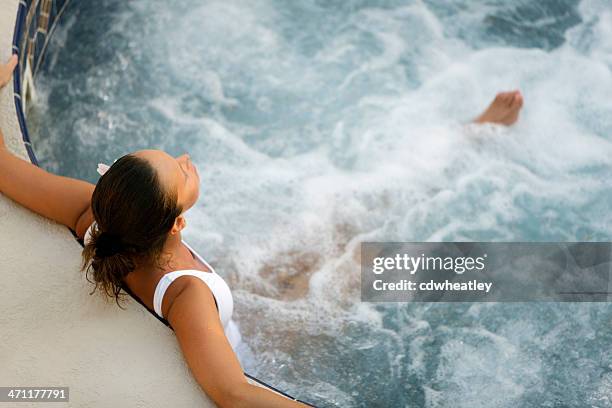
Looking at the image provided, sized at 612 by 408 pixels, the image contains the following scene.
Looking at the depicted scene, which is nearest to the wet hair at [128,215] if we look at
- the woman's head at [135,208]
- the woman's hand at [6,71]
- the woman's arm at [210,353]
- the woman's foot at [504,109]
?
the woman's head at [135,208]

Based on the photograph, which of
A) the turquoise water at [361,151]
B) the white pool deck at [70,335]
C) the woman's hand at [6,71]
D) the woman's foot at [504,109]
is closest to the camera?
the white pool deck at [70,335]

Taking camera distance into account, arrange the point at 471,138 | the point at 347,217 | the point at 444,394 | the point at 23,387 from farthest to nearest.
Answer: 1. the point at 471,138
2. the point at 347,217
3. the point at 444,394
4. the point at 23,387

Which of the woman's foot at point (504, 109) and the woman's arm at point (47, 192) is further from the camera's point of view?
the woman's foot at point (504, 109)

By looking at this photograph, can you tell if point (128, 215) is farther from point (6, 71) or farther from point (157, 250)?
point (6, 71)

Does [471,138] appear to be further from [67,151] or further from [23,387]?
[23,387]

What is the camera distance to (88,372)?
1.61 metres

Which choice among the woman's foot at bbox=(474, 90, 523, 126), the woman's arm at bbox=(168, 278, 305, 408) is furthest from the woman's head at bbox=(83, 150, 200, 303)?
the woman's foot at bbox=(474, 90, 523, 126)

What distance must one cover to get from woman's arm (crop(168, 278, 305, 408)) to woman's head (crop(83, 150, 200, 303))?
5.2 inches

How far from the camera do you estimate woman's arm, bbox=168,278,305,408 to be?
1.48 meters

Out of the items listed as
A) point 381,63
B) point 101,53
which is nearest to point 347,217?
point 381,63

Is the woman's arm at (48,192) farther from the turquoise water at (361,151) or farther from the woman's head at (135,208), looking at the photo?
the turquoise water at (361,151)

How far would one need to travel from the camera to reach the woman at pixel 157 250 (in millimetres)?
1482

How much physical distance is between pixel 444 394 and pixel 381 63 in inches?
57.9

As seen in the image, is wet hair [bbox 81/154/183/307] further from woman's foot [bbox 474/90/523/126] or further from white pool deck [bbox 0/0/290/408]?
woman's foot [bbox 474/90/523/126]
